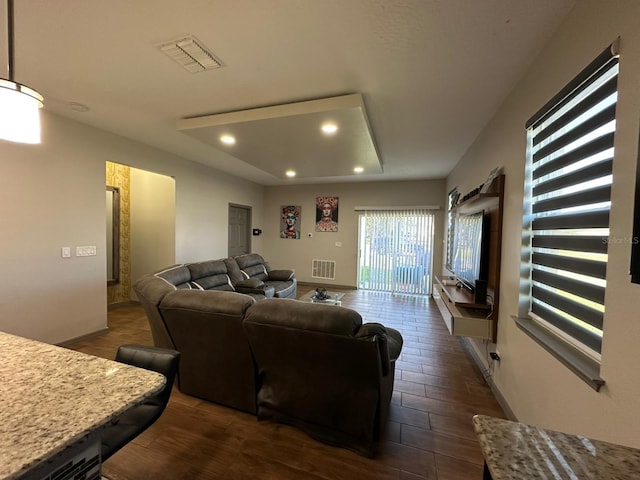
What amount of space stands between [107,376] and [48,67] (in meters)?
2.57

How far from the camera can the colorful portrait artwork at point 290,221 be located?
6977 millimetres

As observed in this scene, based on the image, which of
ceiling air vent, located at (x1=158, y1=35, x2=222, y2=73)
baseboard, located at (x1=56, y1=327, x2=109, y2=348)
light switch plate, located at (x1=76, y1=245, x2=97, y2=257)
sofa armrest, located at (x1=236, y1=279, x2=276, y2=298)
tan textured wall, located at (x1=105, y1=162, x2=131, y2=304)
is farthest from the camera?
tan textured wall, located at (x1=105, y1=162, x2=131, y2=304)

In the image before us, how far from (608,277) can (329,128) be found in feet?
7.79

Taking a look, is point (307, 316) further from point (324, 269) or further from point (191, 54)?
point (324, 269)

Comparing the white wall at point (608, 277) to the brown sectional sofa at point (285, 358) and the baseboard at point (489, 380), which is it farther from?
the brown sectional sofa at point (285, 358)

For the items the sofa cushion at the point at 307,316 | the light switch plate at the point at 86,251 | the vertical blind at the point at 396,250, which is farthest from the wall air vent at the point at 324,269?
the sofa cushion at the point at 307,316

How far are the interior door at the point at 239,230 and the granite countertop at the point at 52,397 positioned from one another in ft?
16.8

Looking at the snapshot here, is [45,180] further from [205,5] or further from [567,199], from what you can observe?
[567,199]

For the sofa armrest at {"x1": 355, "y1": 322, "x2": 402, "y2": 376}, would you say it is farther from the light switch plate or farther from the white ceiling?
the light switch plate

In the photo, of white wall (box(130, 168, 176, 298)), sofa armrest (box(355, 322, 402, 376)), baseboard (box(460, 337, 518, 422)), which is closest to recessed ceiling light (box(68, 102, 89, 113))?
white wall (box(130, 168, 176, 298))

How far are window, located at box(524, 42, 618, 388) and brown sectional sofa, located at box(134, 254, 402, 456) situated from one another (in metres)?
0.98

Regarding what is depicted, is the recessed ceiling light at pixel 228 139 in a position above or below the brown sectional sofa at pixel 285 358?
→ above

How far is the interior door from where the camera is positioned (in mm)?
6164

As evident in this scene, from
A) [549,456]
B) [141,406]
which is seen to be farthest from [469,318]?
[141,406]
